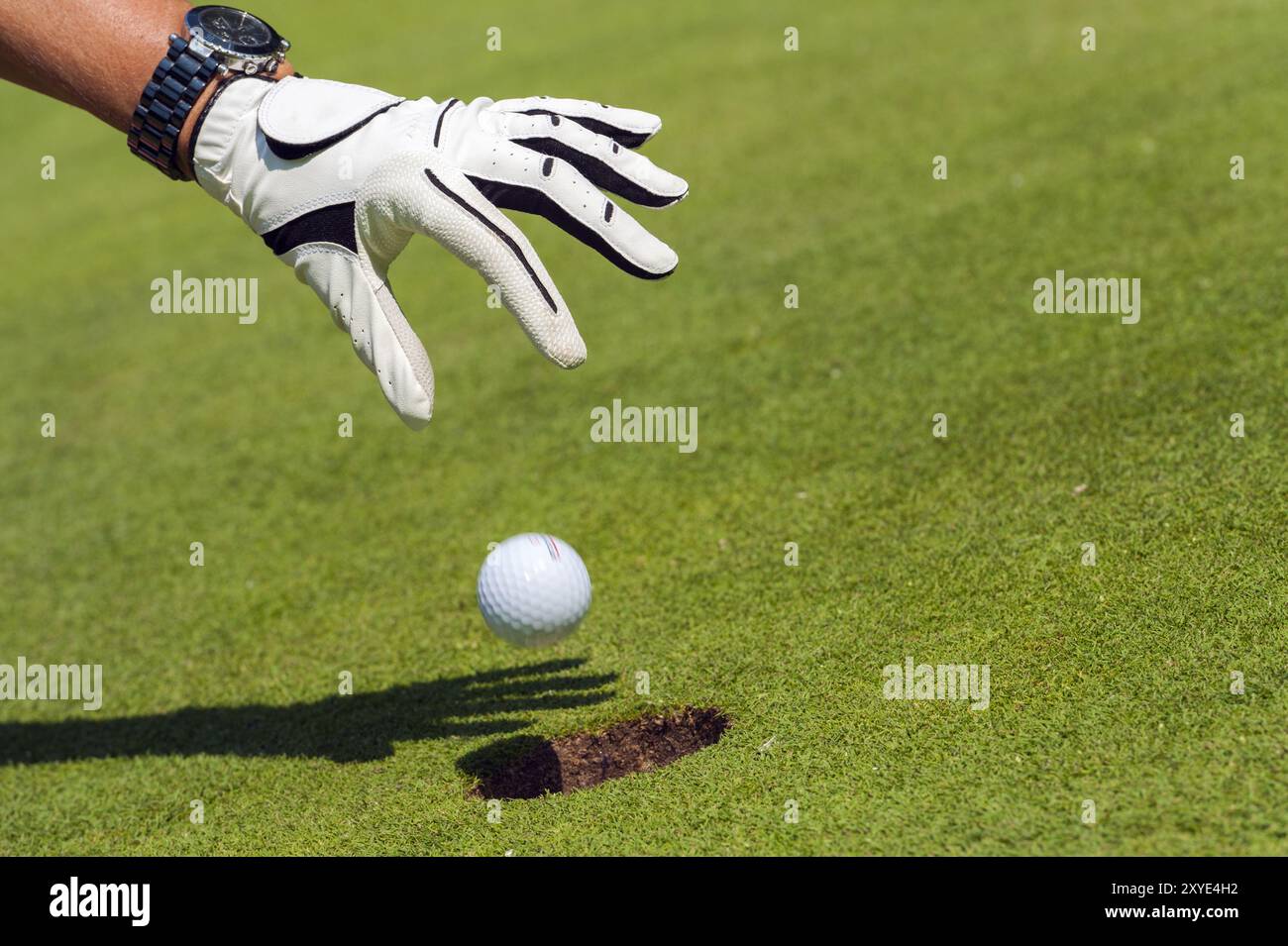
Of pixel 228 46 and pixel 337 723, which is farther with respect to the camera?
pixel 337 723

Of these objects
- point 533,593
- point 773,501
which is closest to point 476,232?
point 533,593

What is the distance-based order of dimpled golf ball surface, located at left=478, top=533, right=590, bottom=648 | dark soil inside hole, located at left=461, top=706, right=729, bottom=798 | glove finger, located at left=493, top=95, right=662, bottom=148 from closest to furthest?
glove finger, located at left=493, top=95, right=662, bottom=148 → dimpled golf ball surface, located at left=478, top=533, right=590, bottom=648 → dark soil inside hole, located at left=461, top=706, right=729, bottom=798

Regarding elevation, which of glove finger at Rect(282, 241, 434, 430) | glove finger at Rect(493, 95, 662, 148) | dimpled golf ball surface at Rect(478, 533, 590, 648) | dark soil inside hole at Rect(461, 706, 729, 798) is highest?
glove finger at Rect(493, 95, 662, 148)

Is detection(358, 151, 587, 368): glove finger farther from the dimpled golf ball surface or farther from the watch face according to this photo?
the dimpled golf ball surface

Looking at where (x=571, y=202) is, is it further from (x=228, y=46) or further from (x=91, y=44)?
(x=91, y=44)

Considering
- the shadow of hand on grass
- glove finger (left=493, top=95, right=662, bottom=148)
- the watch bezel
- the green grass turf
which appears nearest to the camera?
the watch bezel

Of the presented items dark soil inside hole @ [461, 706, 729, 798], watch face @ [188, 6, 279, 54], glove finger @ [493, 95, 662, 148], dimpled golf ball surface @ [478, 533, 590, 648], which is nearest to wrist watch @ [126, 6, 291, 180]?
watch face @ [188, 6, 279, 54]
